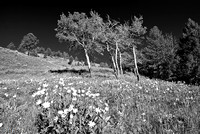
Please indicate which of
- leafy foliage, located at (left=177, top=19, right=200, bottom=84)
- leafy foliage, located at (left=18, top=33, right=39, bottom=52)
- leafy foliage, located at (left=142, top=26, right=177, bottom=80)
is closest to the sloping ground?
leafy foliage, located at (left=142, top=26, right=177, bottom=80)

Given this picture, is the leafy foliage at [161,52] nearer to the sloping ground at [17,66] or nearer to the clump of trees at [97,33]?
the clump of trees at [97,33]

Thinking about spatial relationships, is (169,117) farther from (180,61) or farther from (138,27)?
(180,61)

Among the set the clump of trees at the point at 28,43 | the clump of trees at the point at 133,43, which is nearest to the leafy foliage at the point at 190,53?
the clump of trees at the point at 133,43

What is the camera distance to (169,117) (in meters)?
2.75

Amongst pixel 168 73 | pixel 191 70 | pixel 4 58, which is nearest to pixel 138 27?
pixel 191 70

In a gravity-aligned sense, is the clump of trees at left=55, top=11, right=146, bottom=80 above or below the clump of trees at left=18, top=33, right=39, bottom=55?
below

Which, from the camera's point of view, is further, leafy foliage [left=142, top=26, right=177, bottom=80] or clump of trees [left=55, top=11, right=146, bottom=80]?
A: leafy foliage [left=142, top=26, right=177, bottom=80]

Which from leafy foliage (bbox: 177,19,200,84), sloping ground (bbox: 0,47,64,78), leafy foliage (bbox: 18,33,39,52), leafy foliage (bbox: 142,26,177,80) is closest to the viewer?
leafy foliage (bbox: 177,19,200,84)

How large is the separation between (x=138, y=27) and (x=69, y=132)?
17.3m

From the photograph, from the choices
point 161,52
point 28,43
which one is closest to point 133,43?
point 161,52

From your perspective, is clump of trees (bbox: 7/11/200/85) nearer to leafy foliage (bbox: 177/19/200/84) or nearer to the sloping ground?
leafy foliage (bbox: 177/19/200/84)

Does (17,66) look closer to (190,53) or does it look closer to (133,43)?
(133,43)

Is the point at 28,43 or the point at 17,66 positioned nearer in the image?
the point at 17,66

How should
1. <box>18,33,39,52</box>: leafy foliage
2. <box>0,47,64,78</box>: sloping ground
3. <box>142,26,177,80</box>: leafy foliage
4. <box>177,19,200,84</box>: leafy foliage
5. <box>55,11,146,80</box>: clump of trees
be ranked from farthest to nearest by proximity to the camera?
1. <box>18,33,39,52</box>: leafy foliage
2. <box>142,26,177,80</box>: leafy foliage
3. <box>0,47,64,78</box>: sloping ground
4. <box>177,19,200,84</box>: leafy foliage
5. <box>55,11,146,80</box>: clump of trees
